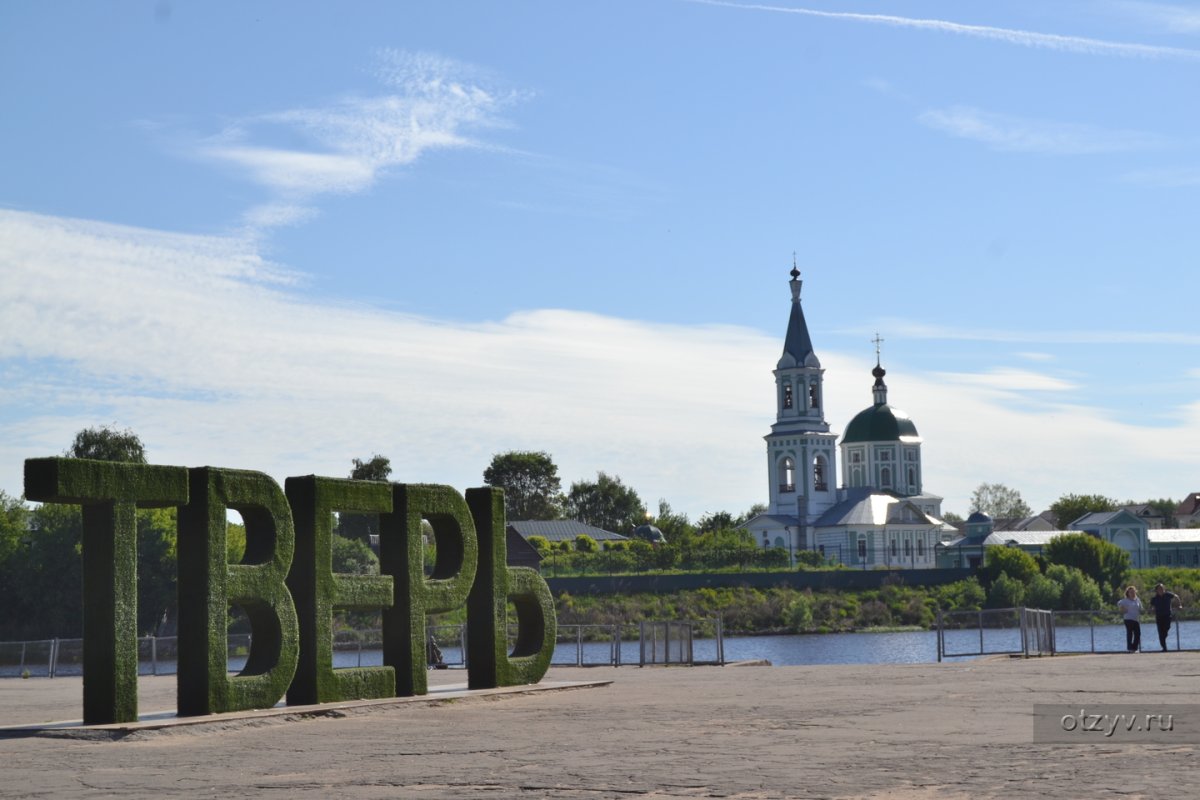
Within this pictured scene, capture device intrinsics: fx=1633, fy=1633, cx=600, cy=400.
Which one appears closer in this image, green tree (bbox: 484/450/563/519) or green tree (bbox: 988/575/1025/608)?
green tree (bbox: 988/575/1025/608)

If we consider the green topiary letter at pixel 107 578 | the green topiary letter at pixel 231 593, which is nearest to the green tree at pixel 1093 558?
the green topiary letter at pixel 231 593

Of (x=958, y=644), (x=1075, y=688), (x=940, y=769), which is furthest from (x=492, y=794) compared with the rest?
(x=958, y=644)

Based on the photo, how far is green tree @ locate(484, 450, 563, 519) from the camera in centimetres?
15812

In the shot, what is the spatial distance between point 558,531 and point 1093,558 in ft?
158

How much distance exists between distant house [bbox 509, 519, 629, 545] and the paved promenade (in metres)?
111

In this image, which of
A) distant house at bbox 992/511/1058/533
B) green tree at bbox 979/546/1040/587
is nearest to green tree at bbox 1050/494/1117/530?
distant house at bbox 992/511/1058/533

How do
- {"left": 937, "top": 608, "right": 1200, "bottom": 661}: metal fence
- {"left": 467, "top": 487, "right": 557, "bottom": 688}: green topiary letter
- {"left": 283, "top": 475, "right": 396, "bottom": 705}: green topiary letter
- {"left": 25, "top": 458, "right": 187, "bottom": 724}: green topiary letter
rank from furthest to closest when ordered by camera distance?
{"left": 937, "top": 608, "right": 1200, "bottom": 661}: metal fence, {"left": 467, "top": 487, "right": 557, "bottom": 688}: green topiary letter, {"left": 283, "top": 475, "right": 396, "bottom": 705}: green topiary letter, {"left": 25, "top": 458, "right": 187, "bottom": 724}: green topiary letter

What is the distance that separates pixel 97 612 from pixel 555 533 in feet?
396

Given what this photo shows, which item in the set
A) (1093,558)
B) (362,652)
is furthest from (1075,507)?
(362,652)

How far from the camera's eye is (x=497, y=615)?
26.3 meters

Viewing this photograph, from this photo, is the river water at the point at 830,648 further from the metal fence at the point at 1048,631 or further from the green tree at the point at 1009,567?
the green tree at the point at 1009,567

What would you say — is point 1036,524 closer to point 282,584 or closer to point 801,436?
point 801,436

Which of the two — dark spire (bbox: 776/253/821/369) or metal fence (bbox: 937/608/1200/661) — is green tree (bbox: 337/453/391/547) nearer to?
dark spire (bbox: 776/253/821/369)

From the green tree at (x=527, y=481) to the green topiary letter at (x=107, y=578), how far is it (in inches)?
5422
